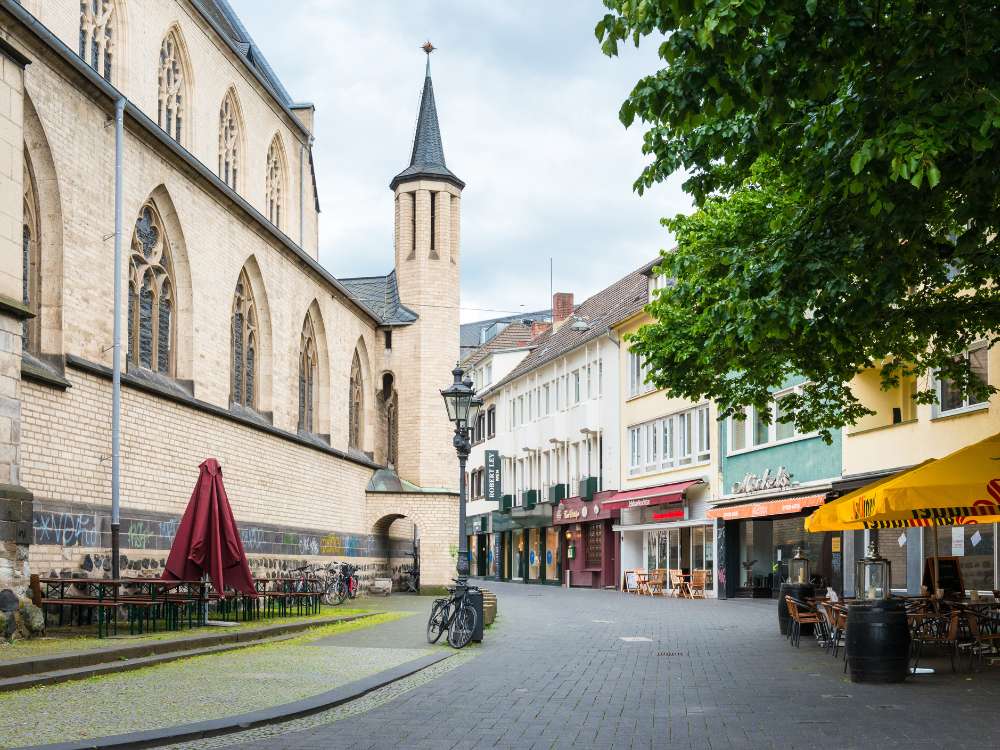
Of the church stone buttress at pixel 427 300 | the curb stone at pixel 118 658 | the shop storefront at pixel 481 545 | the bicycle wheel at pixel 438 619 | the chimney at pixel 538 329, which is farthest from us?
the chimney at pixel 538 329

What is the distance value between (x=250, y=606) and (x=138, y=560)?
6.95 ft

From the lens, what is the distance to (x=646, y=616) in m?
25.8

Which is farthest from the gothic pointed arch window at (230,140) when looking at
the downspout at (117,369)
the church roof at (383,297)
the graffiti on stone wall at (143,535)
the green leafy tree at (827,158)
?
the green leafy tree at (827,158)

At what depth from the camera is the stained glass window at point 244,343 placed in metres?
29.4

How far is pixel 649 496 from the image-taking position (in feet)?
132

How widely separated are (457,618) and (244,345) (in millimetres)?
14844

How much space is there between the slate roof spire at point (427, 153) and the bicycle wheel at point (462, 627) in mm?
27272

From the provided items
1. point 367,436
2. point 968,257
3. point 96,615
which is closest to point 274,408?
point 367,436

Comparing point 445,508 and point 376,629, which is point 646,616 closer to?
point 376,629

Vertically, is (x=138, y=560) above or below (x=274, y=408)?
below

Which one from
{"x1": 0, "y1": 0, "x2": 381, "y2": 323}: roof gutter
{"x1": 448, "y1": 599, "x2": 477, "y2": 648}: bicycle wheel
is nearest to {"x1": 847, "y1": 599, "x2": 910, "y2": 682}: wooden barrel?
{"x1": 448, "y1": 599, "x2": 477, "y2": 648}: bicycle wheel

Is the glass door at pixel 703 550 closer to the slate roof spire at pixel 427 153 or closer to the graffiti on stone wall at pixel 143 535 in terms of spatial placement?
the graffiti on stone wall at pixel 143 535

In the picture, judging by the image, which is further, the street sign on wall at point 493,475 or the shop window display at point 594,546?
the street sign on wall at point 493,475

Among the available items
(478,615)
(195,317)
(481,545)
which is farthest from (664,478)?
(481,545)
